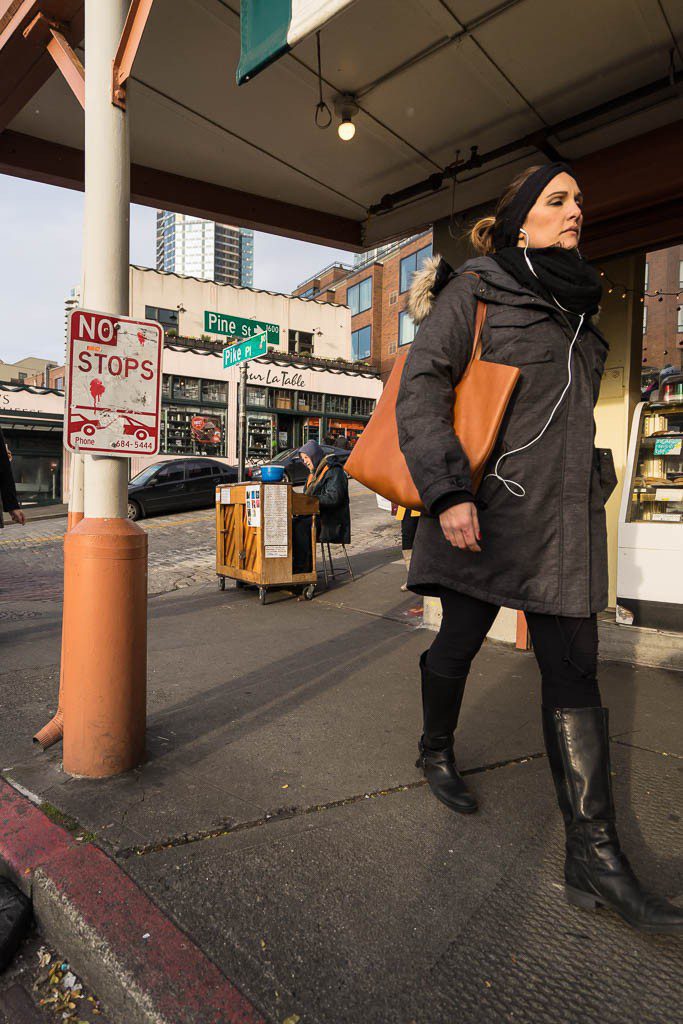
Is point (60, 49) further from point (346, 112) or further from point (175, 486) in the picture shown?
point (175, 486)

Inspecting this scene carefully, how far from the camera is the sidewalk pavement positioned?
4.84 ft

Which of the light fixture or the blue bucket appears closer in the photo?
the light fixture

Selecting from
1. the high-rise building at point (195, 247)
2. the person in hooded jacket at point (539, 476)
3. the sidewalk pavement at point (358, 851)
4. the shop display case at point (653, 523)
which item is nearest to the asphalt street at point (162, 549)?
the sidewalk pavement at point (358, 851)

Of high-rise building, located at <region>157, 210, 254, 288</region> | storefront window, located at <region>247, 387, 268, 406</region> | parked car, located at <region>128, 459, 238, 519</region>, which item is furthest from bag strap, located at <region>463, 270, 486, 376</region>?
high-rise building, located at <region>157, 210, 254, 288</region>

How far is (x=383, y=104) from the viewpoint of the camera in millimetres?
4336

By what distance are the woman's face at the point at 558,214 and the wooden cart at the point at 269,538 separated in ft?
15.8

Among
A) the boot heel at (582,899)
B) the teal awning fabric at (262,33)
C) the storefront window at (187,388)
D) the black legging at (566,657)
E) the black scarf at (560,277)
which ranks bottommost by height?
the boot heel at (582,899)

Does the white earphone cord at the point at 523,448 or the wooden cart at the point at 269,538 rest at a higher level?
the white earphone cord at the point at 523,448

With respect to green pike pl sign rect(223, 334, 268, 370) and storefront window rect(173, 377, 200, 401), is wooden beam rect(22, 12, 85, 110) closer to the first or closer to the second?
green pike pl sign rect(223, 334, 268, 370)

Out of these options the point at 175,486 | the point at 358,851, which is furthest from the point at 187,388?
the point at 358,851

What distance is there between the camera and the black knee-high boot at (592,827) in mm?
1641

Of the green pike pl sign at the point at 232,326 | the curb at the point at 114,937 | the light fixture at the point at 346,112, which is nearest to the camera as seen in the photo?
the curb at the point at 114,937

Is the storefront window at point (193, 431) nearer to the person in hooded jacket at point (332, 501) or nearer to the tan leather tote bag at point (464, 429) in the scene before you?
the person in hooded jacket at point (332, 501)

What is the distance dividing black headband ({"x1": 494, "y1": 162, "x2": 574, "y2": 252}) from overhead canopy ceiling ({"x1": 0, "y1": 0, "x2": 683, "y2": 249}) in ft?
6.05
